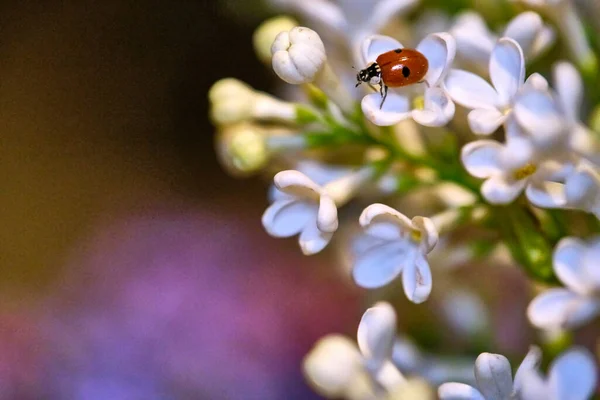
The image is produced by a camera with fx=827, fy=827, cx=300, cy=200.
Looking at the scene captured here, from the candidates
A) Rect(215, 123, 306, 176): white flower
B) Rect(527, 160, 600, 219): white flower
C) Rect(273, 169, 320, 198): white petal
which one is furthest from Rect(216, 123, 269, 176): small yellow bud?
Rect(527, 160, 600, 219): white flower

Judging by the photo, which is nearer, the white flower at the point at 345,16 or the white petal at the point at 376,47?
the white petal at the point at 376,47

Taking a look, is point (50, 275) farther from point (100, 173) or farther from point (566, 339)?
point (566, 339)

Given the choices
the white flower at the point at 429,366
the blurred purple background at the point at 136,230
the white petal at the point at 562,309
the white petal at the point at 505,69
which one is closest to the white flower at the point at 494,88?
the white petal at the point at 505,69

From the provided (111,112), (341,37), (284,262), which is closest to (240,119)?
(341,37)

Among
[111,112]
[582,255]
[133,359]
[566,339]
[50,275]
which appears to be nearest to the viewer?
[582,255]

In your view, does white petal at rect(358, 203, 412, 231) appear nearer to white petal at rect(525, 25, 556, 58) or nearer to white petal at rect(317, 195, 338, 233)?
white petal at rect(317, 195, 338, 233)

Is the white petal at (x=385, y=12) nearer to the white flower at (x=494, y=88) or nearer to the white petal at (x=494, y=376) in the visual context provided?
the white flower at (x=494, y=88)
